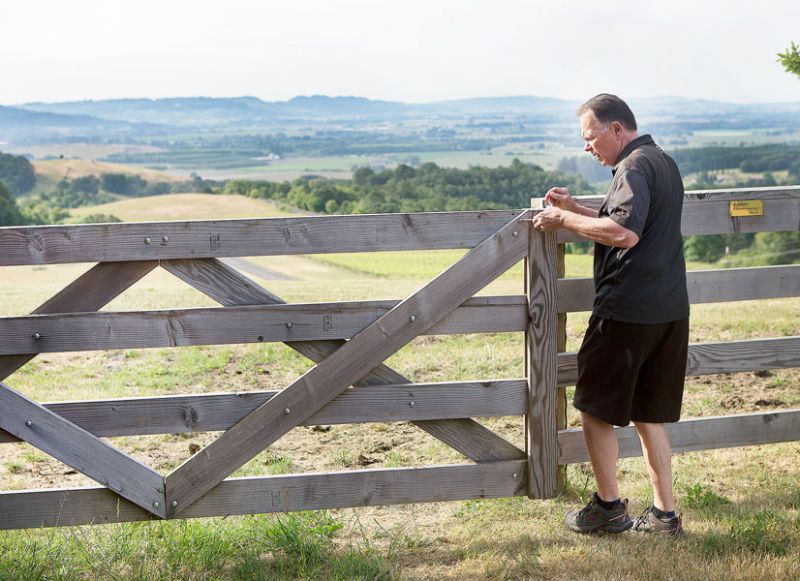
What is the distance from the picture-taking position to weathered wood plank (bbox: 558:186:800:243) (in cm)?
509

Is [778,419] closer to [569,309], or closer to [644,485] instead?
[644,485]

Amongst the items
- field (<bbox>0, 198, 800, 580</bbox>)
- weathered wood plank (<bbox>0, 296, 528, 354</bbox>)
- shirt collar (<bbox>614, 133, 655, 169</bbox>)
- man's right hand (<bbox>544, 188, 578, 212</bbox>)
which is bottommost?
field (<bbox>0, 198, 800, 580</bbox>)

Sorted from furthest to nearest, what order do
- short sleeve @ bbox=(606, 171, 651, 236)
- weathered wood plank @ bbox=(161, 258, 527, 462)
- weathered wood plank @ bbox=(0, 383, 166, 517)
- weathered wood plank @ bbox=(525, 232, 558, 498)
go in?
weathered wood plank @ bbox=(525, 232, 558, 498)
weathered wood plank @ bbox=(161, 258, 527, 462)
weathered wood plank @ bbox=(0, 383, 166, 517)
short sleeve @ bbox=(606, 171, 651, 236)

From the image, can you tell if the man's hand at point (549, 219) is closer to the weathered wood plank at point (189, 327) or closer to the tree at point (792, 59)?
the weathered wood plank at point (189, 327)

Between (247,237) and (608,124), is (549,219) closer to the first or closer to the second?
(608,124)

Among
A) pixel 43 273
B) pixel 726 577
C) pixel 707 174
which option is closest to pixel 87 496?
pixel 726 577

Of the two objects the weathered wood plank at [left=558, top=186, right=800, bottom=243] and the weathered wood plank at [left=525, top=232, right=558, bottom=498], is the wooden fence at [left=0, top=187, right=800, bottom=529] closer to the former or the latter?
the weathered wood plank at [left=525, top=232, right=558, bottom=498]

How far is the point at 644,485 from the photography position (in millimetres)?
5699

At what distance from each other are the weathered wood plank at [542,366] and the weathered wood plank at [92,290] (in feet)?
6.44

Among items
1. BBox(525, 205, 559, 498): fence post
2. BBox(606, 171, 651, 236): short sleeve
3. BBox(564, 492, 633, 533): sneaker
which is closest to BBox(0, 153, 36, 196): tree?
BBox(525, 205, 559, 498): fence post

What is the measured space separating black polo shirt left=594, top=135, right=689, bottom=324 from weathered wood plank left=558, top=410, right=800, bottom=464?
93cm

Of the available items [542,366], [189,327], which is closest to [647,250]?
[542,366]

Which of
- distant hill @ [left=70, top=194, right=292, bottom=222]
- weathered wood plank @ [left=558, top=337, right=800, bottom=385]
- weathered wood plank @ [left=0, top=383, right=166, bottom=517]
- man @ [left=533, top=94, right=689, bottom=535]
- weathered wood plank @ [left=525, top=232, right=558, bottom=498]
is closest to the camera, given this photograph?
man @ [left=533, top=94, right=689, bottom=535]

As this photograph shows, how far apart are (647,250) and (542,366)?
911mm
